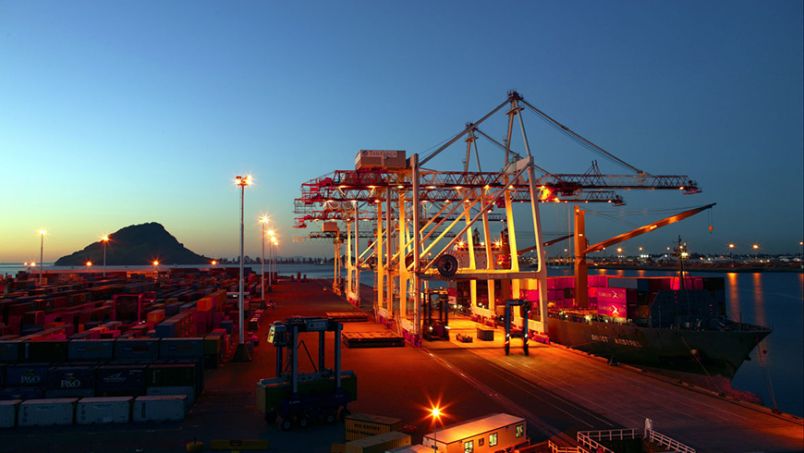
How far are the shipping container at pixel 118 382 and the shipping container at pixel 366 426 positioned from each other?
32.2 feet

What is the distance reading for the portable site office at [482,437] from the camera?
46.9ft

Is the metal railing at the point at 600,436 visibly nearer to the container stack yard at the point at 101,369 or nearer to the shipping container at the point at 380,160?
the container stack yard at the point at 101,369

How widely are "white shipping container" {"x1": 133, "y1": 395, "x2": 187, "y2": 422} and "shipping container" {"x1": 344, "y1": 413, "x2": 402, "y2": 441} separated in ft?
22.4

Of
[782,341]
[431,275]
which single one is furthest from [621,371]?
[782,341]

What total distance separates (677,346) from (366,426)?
26.2 metres

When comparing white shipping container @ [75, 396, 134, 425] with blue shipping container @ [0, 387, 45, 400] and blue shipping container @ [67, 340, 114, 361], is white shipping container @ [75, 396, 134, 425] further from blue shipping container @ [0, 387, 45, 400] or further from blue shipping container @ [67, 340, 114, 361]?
blue shipping container @ [67, 340, 114, 361]

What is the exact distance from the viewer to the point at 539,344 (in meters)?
37.8

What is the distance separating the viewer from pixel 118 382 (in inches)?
815

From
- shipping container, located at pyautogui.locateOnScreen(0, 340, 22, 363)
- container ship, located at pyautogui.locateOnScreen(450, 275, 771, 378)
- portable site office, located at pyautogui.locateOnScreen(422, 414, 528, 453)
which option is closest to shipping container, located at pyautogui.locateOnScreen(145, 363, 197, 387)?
shipping container, located at pyautogui.locateOnScreen(0, 340, 22, 363)

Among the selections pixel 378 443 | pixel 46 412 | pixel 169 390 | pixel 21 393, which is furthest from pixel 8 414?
pixel 378 443

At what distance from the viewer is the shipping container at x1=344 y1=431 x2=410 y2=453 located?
1398cm

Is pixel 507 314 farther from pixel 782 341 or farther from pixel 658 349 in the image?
pixel 782 341

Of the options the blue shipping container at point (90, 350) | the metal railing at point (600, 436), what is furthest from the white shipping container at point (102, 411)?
the metal railing at point (600, 436)

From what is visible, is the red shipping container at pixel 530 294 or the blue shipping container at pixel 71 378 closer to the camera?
the blue shipping container at pixel 71 378
